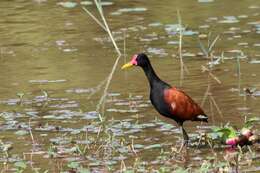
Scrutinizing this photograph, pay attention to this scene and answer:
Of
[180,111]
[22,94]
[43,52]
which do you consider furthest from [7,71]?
[180,111]

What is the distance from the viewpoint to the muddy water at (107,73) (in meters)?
8.23

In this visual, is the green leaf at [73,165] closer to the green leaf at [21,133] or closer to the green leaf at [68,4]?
the green leaf at [21,133]

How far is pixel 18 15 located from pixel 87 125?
6.23 meters

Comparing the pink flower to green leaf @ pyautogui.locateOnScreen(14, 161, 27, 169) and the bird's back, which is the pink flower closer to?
the bird's back

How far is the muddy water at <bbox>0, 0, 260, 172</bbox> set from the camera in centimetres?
823

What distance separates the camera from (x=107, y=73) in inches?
439

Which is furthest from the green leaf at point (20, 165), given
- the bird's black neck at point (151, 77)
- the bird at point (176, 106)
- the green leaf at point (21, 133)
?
the bird's black neck at point (151, 77)

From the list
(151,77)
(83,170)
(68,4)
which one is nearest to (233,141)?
(151,77)

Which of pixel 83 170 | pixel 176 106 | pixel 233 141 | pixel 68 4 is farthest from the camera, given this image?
pixel 68 4

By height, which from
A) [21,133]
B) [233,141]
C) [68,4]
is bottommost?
[21,133]

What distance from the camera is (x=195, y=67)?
11.2 metres

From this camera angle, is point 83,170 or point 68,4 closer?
point 83,170

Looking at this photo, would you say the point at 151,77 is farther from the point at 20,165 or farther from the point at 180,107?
the point at 20,165

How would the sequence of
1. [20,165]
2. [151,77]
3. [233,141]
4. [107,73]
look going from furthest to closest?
[107,73], [151,77], [233,141], [20,165]
